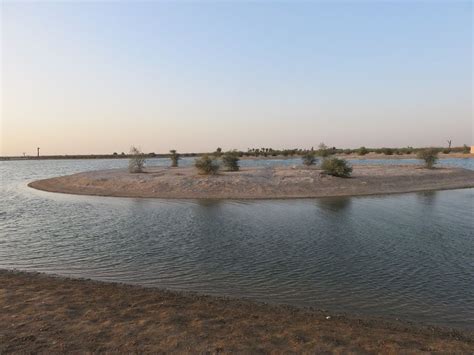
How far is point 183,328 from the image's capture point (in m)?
6.92

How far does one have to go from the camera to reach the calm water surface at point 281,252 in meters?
9.28

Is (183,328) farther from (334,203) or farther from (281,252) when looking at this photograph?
(334,203)

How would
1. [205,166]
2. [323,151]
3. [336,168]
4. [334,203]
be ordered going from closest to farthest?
[334,203], [336,168], [205,166], [323,151]

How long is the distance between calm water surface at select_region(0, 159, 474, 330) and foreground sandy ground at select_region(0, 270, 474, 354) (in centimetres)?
105

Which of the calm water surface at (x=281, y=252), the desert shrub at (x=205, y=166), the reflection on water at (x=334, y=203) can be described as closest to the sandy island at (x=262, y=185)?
the reflection on water at (x=334, y=203)

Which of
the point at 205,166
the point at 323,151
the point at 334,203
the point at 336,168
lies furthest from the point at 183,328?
the point at 323,151

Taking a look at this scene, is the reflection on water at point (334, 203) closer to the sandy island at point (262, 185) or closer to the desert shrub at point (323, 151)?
the sandy island at point (262, 185)

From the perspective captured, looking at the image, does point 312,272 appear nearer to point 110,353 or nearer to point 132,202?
point 110,353

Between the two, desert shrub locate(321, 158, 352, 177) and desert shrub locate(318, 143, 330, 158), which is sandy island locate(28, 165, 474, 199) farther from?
desert shrub locate(318, 143, 330, 158)

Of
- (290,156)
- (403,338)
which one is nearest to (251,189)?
(403,338)

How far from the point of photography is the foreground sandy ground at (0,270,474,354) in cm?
624

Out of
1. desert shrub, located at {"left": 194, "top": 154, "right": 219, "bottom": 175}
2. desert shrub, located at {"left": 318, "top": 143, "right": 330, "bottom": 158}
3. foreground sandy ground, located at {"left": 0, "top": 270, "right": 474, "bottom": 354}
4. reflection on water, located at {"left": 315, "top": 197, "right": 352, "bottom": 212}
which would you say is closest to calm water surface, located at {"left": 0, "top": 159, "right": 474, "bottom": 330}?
reflection on water, located at {"left": 315, "top": 197, "right": 352, "bottom": 212}

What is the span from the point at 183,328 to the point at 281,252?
672 centimetres

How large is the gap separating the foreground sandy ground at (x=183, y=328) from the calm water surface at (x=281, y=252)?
1054 mm
